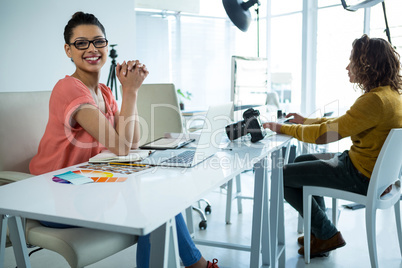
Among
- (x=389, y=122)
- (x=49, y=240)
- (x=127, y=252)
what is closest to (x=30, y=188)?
(x=49, y=240)

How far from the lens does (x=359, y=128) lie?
A: 1904 mm

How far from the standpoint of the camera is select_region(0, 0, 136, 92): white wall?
3.51 m

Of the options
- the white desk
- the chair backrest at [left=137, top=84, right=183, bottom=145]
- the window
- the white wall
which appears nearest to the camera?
the white desk

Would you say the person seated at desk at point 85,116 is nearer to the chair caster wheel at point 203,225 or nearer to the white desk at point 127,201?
the white desk at point 127,201

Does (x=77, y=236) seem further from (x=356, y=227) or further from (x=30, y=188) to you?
(x=356, y=227)

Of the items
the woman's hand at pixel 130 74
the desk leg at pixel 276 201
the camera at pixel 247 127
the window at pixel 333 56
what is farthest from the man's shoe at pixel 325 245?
the window at pixel 333 56

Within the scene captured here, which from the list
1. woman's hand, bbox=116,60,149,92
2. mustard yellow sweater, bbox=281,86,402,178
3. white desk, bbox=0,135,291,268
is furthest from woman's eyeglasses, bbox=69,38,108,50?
mustard yellow sweater, bbox=281,86,402,178

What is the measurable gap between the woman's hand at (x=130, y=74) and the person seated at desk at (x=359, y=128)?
→ 0.86 metres

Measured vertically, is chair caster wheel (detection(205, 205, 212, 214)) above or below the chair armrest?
below

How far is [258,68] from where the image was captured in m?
2.41

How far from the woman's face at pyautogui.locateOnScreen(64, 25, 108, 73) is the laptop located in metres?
0.49

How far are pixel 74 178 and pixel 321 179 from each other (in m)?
1.33

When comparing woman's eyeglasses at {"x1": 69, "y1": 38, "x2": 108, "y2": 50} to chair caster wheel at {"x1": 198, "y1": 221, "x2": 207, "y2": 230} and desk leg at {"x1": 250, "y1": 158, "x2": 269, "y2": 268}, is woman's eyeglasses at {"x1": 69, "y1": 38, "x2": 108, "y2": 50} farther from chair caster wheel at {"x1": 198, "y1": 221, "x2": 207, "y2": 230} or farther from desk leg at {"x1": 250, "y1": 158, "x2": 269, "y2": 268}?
chair caster wheel at {"x1": 198, "y1": 221, "x2": 207, "y2": 230}

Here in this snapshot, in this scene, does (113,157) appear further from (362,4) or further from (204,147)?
(362,4)
